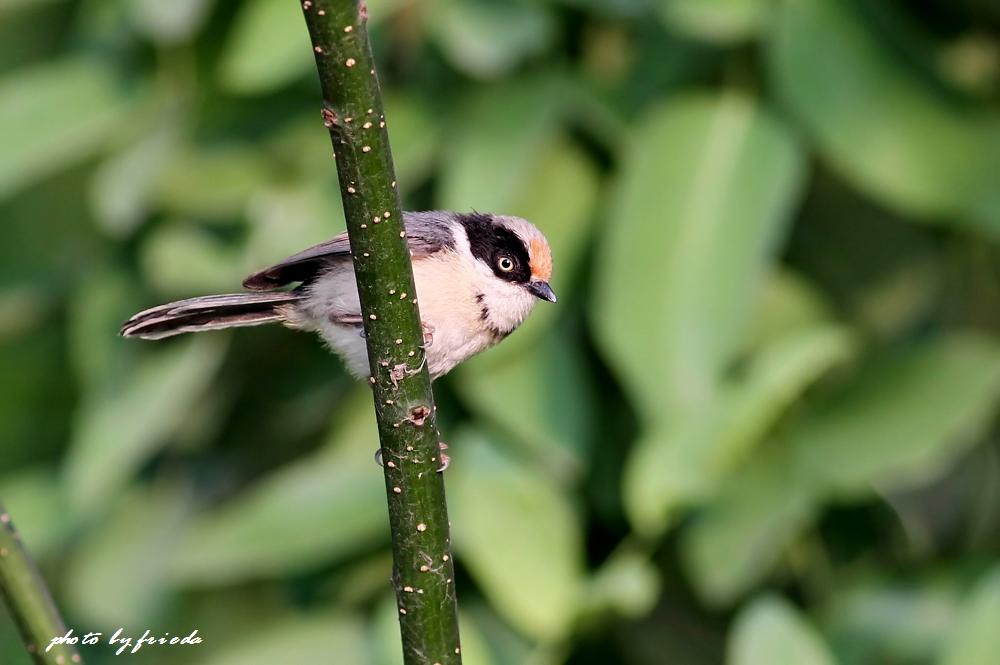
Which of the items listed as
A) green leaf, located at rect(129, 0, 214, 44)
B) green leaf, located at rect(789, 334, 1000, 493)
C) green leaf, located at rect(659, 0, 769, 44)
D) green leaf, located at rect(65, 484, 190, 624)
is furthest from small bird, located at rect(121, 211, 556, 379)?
green leaf, located at rect(65, 484, 190, 624)

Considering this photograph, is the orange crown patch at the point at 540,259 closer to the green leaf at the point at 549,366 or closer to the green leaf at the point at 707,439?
the green leaf at the point at 707,439

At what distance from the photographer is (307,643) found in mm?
3629

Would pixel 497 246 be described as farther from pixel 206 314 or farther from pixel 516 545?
pixel 516 545

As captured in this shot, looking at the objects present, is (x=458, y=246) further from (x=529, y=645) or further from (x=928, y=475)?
(x=928, y=475)

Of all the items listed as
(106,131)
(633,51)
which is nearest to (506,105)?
(633,51)

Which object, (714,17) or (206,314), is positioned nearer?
(206,314)

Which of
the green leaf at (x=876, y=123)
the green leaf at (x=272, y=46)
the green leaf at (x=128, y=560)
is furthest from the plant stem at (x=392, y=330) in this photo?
the green leaf at (x=128, y=560)

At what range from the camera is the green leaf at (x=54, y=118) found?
12.6ft

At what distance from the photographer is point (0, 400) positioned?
14.3 ft

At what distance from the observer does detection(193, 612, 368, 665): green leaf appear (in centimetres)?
360

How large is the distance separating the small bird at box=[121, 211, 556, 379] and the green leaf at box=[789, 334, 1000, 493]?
1.42 meters

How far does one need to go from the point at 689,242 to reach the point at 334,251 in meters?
1.38

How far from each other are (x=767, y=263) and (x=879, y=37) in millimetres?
746

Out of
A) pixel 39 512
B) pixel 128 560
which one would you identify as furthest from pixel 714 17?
pixel 39 512
